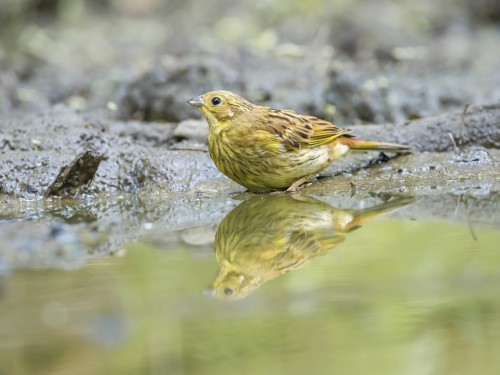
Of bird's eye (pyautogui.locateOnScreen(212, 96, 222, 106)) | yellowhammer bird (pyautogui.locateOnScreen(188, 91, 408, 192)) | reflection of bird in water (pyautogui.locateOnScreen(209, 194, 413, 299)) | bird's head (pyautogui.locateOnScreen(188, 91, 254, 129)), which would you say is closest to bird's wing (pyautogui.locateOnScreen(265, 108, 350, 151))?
yellowhammer bird (pyautogui.locateOnScreen(188, 91, 408, 192))

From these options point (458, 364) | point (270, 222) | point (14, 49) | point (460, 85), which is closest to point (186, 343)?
point (458, 364)

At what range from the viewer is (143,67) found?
1184 centimetres

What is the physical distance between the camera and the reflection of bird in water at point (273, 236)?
174 inches

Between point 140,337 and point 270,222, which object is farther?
point 270,222

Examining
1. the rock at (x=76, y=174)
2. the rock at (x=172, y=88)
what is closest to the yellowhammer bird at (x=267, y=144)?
the rock at (x=76, y=174)

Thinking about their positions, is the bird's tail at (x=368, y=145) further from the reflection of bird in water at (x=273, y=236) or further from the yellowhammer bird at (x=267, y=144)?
the reflection of bird in water at (x=273, y=236)

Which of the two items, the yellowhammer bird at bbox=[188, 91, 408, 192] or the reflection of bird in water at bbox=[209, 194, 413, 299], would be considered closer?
the reflection of bird in water at bbox=[209, 194, 413, 299]

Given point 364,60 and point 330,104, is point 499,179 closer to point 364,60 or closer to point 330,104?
point 330,104

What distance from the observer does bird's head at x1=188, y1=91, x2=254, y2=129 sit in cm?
728

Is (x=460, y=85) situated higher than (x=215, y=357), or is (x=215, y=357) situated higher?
(x=215, y=357)

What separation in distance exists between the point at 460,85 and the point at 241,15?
5.04 m

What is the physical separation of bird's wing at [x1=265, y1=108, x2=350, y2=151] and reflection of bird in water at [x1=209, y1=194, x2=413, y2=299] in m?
0.52

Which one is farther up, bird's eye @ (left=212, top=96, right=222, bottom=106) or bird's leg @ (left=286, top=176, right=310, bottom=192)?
bird's eye @ (left=212, top=96, right=222, bottom=106)

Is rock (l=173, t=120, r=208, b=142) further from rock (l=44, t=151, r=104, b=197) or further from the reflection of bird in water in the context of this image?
the reflection of bird in water
